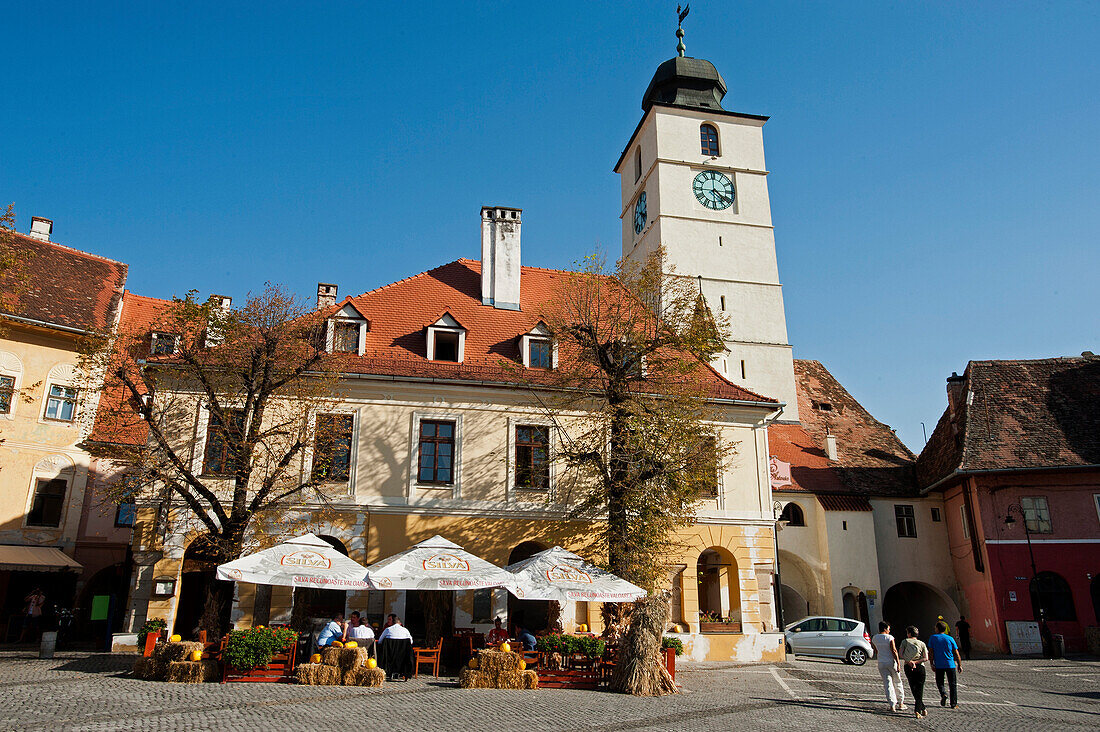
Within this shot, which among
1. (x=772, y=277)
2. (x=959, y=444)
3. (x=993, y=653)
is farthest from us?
(x=772, y=277)

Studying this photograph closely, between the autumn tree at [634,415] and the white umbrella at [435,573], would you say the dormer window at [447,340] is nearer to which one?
the autumn tree at [634,415]

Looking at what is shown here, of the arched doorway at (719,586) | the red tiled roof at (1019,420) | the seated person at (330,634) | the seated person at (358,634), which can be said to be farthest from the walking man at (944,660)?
the red tiled roof at (1019,420)

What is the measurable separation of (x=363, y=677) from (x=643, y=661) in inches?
202

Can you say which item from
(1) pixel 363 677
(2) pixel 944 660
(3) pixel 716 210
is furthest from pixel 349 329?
(3) pixel 716 210

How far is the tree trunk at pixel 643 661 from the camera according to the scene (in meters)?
15.3

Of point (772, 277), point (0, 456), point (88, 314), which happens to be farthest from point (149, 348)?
point (772, 277)

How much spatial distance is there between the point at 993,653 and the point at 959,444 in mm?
8104

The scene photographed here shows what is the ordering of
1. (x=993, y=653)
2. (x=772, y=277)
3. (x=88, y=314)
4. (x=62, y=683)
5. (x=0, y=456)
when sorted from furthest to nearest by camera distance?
(x=772, y=277) < (x=993, y=653) < (x=88, y=314) < (x=0, y=456) < (x=62, y=683)

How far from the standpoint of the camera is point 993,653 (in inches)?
1202

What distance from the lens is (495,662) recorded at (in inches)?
607

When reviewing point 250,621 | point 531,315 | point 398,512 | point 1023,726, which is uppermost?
point 531,315

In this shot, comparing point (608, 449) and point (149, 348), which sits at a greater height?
point (149, 348)

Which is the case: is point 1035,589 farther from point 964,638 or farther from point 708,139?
point 708,139

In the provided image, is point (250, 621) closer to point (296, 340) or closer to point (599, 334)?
point (296, 340)
